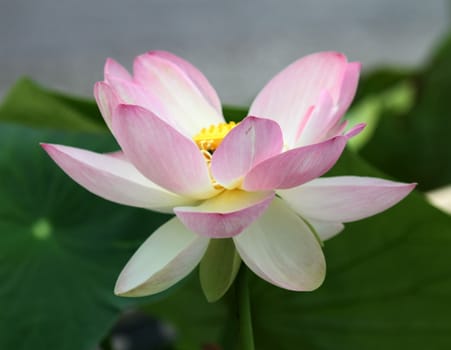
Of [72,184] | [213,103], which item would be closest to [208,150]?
[213,103]

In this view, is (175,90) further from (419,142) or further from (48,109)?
(419,142)

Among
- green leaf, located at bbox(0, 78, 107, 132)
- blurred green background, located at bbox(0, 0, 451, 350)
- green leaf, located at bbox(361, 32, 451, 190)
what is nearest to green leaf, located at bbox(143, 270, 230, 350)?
blurred green background, located at bbox(0, 0, 451, 350)

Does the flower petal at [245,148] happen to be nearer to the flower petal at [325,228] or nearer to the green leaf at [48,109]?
the flower petal at [325,228]

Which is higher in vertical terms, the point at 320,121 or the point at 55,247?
the point at 320,121

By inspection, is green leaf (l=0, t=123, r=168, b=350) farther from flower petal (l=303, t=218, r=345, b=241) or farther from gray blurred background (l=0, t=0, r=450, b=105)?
gray blurred background (l=0, t=0, r=450, b=105)

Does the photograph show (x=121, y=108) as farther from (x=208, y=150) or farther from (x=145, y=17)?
(x=145, y=17)

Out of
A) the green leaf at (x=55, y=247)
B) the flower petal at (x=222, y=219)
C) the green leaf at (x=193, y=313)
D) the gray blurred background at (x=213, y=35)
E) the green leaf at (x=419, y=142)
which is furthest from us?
the gray blurred background at (x=213, y=35)

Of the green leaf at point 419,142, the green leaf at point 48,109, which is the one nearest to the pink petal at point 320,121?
the green leaf at point 48,109

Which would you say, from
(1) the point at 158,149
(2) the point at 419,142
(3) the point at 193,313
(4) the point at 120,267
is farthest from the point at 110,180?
(2) the point at 419,142
